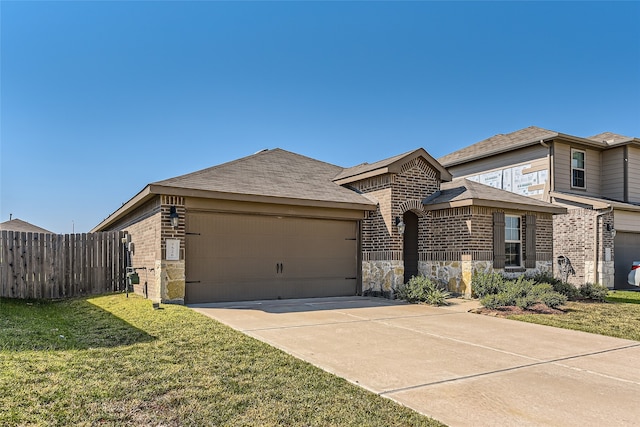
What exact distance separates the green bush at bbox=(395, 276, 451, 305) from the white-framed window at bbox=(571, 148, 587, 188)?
9332mm

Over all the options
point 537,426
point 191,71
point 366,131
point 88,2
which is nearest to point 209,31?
point 191,71

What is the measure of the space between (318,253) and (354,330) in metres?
4.66

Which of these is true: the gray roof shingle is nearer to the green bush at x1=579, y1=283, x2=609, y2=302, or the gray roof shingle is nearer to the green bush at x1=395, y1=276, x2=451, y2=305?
the green bush at x1=579, y1=283, x2=609, y2=302

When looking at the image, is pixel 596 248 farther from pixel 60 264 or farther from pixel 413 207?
pixel 60 264

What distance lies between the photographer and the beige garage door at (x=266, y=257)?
988 centimetres

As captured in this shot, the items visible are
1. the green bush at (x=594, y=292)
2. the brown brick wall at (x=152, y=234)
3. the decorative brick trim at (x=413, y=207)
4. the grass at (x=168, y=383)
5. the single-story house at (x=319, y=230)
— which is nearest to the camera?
the grass at (x=168, y=383)

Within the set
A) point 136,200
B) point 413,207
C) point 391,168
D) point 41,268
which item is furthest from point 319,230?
point 41,268

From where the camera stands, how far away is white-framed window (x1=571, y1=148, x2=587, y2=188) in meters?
16.7

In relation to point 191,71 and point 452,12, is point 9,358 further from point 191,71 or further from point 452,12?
point 452,12

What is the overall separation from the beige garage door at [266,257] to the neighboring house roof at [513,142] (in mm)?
9076

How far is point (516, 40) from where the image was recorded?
14.1m

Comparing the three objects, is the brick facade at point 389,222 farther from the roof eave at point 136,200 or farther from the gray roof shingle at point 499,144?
the gray roof shingle at point 499,144

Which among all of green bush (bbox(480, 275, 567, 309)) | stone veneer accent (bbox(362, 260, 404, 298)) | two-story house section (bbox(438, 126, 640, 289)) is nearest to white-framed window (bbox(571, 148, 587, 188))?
two-story house section (bbox(438, 126, 640, 289))

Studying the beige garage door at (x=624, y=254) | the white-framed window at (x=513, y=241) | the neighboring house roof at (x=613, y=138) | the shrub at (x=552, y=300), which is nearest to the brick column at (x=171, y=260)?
the shrub at (x=552, y=300)
